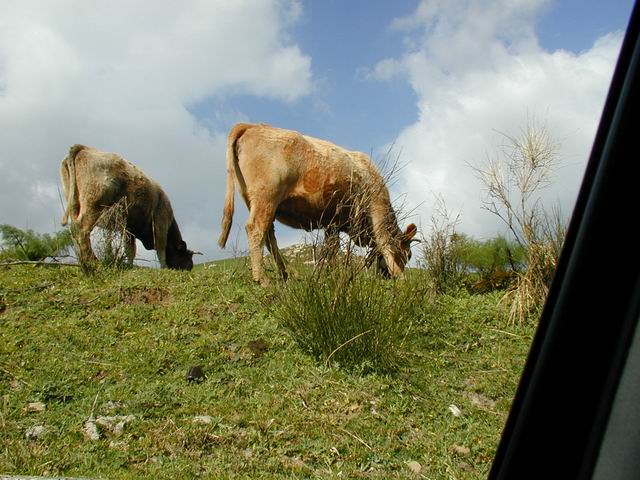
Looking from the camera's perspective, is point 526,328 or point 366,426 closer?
point 366,426

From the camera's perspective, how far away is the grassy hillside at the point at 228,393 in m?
4.85

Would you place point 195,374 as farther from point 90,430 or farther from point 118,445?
point 118,445

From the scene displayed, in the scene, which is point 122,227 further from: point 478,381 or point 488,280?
point 478,381

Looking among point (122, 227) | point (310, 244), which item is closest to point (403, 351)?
point (310, 244)

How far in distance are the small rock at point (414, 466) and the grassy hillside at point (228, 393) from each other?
2 centimetres

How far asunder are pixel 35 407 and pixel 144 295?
12.0 feet

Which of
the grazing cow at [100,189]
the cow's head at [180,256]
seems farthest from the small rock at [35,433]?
the cow's head at [180,256]

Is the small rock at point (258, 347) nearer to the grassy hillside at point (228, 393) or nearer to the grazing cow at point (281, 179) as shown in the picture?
the grassy hillside at point (228, 393)

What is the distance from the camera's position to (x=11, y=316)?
333 inches

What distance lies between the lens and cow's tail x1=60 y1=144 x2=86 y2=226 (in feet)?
46.0

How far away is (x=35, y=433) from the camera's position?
525cm

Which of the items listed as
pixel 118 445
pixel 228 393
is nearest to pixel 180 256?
pixel 228 393

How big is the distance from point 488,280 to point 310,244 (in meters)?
3.82

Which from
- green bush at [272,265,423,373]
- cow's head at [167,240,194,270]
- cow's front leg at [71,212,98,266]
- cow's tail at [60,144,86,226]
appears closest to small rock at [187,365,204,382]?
green bush at [272,265,423,373]
